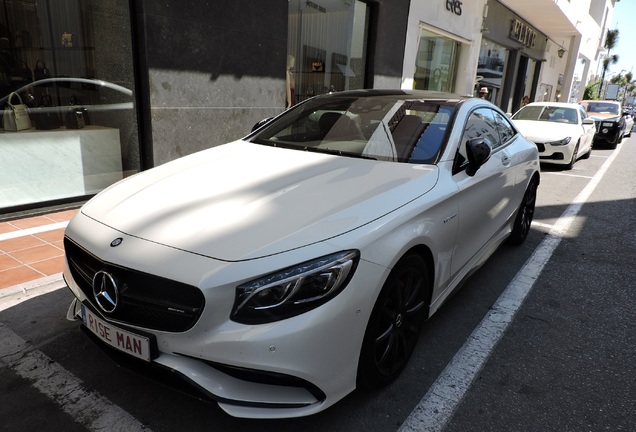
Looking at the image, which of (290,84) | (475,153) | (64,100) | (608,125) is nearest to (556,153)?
(290,84)

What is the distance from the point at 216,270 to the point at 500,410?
5.29 feet

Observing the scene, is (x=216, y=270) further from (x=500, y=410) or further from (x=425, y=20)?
(x=425, y=20)

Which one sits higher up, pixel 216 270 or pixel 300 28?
pixel 300 28

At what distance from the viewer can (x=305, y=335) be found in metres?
1.75

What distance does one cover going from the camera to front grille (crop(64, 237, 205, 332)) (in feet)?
5.79

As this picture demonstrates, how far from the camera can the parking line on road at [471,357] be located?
2.22 metres

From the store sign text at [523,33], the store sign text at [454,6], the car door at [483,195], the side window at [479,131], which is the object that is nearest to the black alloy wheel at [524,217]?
the car door at [483,195]

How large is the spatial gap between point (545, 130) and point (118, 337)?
9.89 meters

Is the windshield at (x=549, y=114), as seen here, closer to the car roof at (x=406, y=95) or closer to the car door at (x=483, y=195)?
the car door at (x=483, y=195)

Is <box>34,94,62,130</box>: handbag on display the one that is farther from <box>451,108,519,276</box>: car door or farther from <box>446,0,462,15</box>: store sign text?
<box>446,0,462,15</box>: store sign text

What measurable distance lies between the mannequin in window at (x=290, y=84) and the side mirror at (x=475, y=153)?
17.3 feet

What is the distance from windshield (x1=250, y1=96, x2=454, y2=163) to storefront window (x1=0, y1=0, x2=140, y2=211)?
9.84 ft

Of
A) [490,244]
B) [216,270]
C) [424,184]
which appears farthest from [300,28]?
[216,270]

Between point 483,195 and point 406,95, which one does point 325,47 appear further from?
point 483,195
